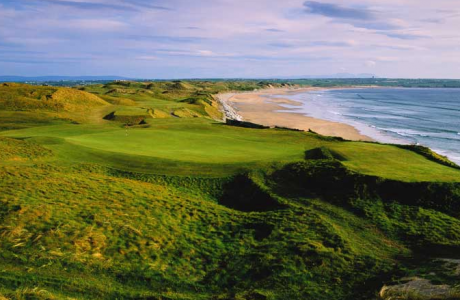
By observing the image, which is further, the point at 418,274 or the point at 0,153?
the point at 0,153

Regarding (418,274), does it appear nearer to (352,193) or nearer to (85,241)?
(352,193)

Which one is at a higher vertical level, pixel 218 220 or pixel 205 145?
pixel 205 145

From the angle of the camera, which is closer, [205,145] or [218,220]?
[218,220]

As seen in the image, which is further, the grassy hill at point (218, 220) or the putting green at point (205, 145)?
the putting green at point (205, 145)

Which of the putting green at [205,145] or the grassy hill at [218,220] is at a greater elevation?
the putting green at [205,145]

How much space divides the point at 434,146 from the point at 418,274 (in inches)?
2022

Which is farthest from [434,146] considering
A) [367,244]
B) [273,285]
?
[273,285]

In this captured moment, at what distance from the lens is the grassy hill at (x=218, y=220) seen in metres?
13.1

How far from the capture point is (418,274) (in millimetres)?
13383

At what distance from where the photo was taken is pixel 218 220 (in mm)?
18531

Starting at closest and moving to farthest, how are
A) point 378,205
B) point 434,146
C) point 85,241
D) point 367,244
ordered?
point 85,241 → point 367,244 → point 378,205 → point 434,146

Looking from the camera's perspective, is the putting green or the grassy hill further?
the putting green

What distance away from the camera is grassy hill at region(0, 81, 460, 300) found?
13.1 meters

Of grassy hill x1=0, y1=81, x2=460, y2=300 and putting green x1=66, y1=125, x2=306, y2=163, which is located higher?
putting green x1=66, y1=125, x2=306, y2=163
